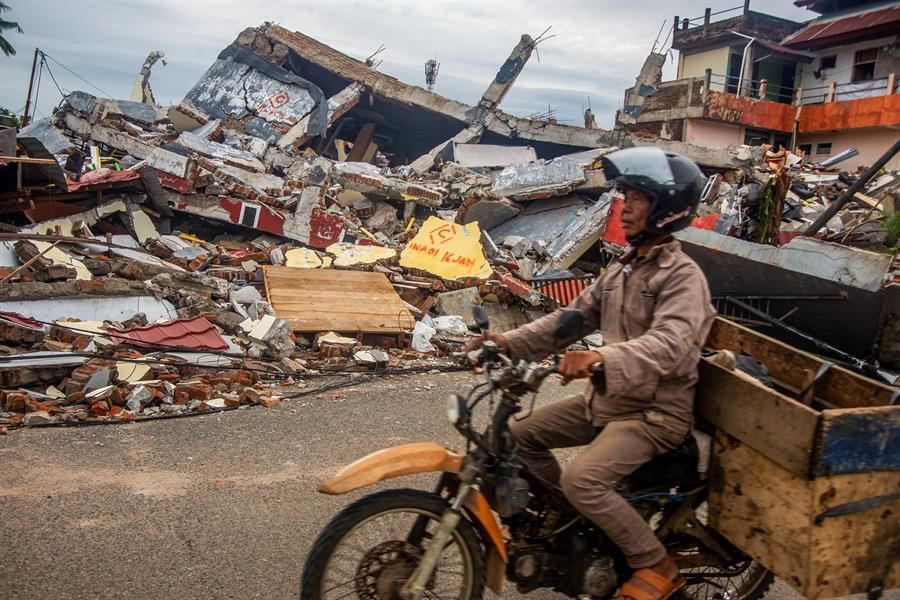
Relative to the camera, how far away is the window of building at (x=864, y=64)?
108 feet

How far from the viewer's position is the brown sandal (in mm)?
2732

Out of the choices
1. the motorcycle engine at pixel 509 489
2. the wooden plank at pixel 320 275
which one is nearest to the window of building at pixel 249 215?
the wooden plank at pixel 320 275

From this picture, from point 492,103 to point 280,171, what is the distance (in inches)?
267

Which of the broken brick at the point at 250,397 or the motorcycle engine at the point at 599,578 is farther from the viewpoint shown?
the broken brick at the point at 250,397

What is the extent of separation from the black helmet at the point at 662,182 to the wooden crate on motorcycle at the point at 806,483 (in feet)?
2.06

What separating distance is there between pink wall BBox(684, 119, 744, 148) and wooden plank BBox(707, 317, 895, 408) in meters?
29.9

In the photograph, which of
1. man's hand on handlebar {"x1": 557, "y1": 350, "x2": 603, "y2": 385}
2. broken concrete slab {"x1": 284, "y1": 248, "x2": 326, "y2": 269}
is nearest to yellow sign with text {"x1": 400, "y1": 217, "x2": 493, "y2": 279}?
broken concrete slab {"x1": 284, "y1": 248, "x2": 326, "y2": 269}

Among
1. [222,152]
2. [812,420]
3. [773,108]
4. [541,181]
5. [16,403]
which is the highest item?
[773,108]

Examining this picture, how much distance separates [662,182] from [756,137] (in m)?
34.7

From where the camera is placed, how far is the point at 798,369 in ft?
10.8

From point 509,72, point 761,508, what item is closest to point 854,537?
point 761,508

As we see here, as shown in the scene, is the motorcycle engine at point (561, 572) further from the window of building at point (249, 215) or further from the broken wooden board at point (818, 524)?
the window of building at point (249, 215)

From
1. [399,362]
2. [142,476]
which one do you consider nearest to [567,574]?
[142,476]

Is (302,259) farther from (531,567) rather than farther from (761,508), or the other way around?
(761,508)
